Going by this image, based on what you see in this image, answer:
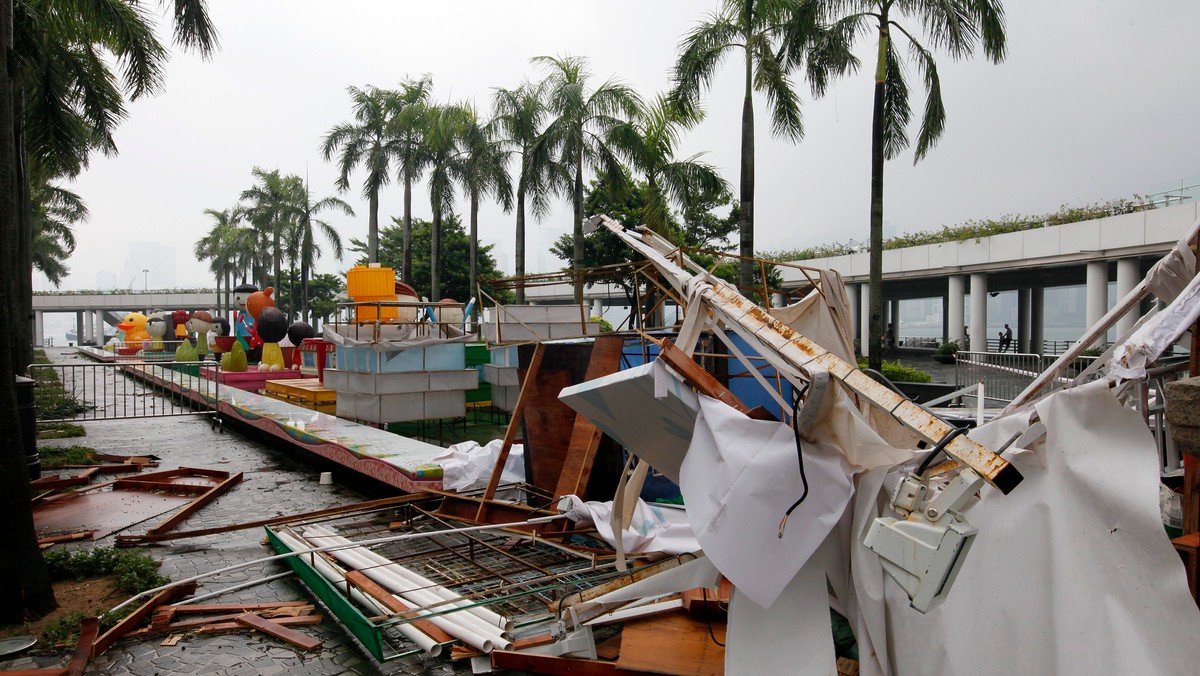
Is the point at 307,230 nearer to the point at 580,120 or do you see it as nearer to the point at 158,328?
the point at 158,328

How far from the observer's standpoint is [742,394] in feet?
23.8

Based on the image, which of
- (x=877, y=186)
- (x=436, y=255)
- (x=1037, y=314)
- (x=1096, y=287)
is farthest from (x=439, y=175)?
(x=1037, y=314)

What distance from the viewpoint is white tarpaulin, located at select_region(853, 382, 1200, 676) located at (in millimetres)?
2471

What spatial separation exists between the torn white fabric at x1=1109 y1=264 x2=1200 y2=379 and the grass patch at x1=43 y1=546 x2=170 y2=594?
7.20 metres

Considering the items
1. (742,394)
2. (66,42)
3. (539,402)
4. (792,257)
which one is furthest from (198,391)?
(792,257)

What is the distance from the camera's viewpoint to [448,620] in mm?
5121

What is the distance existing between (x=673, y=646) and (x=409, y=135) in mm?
32446

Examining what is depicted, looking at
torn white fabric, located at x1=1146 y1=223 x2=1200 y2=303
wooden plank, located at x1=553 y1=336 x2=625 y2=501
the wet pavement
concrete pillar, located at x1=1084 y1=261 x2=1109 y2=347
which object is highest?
concrete pillar, located at x1=1084 y1=261 x2=1109 y2=347

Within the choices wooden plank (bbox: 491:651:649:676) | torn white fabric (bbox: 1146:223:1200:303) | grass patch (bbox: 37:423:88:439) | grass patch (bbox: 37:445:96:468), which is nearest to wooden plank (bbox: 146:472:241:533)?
grass patch (bbox: 37:445:96:468)

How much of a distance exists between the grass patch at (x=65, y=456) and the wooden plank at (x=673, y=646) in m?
11.4

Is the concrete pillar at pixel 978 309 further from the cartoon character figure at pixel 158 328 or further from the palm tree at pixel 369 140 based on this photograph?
the cartoon character figure at pixel 158 328

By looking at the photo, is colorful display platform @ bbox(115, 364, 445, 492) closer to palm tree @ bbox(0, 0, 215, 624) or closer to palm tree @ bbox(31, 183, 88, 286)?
palm tree @ bbox(0, 0, 215, 624)

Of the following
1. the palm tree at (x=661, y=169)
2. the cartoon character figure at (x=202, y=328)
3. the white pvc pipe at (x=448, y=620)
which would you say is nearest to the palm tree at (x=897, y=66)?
the palm tree at (x=661, y=169)

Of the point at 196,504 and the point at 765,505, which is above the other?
the point at 765,505
